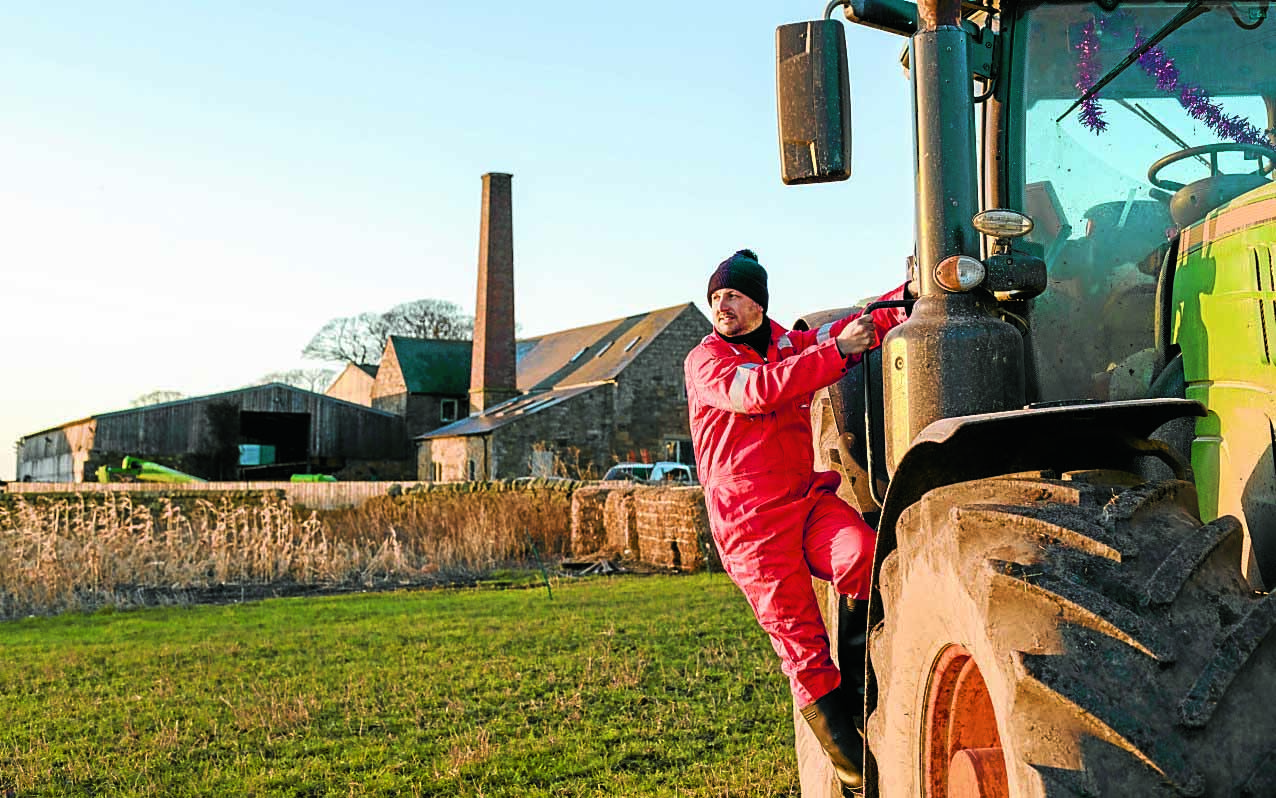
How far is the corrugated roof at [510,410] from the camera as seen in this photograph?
41281 millimetres

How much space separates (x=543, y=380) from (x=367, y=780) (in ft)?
136

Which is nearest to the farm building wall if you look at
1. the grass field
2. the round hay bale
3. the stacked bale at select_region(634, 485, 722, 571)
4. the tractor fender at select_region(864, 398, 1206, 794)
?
the round hay bale

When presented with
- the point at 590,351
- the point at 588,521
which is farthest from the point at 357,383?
the point at 588,521

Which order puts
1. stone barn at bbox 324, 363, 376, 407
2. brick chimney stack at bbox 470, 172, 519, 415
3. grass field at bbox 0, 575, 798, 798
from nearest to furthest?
grass field at bbox 0, 575, 798, 798, brick chimney stack at bbox 470, 172, 519, 415, stone barn at bbox 324, 363, 376, 407

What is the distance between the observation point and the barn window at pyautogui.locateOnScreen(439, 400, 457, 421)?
51219 mm

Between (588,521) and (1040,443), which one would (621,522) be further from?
(1040,443)

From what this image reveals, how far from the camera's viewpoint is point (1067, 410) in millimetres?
2359

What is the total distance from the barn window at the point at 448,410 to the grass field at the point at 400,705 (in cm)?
3914

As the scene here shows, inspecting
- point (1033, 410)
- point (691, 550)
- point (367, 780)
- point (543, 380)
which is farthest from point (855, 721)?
point (543, 380)

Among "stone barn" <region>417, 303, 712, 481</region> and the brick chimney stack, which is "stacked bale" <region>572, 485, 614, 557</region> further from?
the brick chimney stack

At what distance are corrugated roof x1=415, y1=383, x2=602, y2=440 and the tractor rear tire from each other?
125 feet

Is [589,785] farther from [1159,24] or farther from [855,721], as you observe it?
[1159,24]

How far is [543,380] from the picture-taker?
154 ft

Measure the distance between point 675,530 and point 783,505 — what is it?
13936 mm
